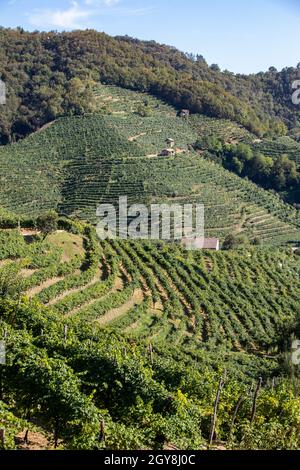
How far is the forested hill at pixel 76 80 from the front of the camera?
86.1 m

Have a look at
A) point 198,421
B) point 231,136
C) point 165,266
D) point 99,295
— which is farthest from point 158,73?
point 198,421

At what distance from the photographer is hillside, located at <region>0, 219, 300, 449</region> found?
1265 centimetres

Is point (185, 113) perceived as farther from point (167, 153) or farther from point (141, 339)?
point (141, 339)

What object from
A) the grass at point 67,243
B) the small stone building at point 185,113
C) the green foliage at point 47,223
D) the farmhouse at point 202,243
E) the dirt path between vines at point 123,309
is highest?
the small stone building at point 185,113

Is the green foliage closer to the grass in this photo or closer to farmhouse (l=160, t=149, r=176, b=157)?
the grass

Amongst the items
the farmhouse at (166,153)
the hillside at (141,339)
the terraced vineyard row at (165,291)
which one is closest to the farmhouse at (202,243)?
the hillside at (141,339)

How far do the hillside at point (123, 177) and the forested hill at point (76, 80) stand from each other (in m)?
6.33

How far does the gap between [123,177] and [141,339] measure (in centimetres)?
4096

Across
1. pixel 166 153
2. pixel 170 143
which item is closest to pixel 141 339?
pixel 166 153

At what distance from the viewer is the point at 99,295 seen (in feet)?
91.6

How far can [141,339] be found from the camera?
81.3ft

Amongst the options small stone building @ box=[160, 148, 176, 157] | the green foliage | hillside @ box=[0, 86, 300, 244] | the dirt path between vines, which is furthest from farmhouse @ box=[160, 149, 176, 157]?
the dirt path between vines

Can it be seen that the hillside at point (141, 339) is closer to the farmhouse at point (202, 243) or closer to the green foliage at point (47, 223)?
the green foliage at point (47, 223)

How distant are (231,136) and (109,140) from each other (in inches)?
1032
